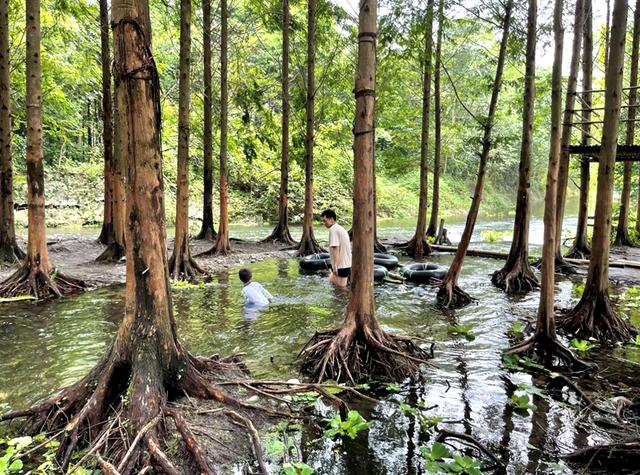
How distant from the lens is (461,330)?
679 cm

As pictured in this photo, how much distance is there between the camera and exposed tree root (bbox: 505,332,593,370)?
5387mm

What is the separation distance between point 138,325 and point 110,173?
12334 millimetres

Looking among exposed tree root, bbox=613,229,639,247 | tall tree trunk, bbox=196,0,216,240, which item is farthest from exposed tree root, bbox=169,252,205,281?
exposed tree root, bbox=613,229,639,247

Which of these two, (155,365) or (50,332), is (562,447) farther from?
(50,332)

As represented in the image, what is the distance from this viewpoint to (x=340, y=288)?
32.2ft

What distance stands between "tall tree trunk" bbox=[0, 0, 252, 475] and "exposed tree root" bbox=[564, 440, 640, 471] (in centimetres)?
277

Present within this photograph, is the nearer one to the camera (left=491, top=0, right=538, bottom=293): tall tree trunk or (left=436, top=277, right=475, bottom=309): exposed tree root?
(left=436, top=277, right=475, bottom=309): exposed tree root

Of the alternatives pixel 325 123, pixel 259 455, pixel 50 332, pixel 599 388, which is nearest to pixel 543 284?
pixel 599 388

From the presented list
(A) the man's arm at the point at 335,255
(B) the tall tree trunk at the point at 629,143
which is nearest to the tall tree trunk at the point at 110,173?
(A) the man's arm at the point at 335,255

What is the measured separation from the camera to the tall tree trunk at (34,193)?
8.21 m

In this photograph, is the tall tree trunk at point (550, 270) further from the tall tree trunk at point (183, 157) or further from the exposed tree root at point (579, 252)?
the exposed tree root at point (579, 252)

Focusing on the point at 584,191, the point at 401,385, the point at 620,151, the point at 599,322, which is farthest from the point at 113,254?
the point at 584,191

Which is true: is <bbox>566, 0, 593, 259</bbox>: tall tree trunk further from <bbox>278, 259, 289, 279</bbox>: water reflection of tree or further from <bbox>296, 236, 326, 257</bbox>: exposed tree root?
<bbox>278, 259, 289, 279</bbox>: water reflection of tree

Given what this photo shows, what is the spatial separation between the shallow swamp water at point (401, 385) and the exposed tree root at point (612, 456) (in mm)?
167
